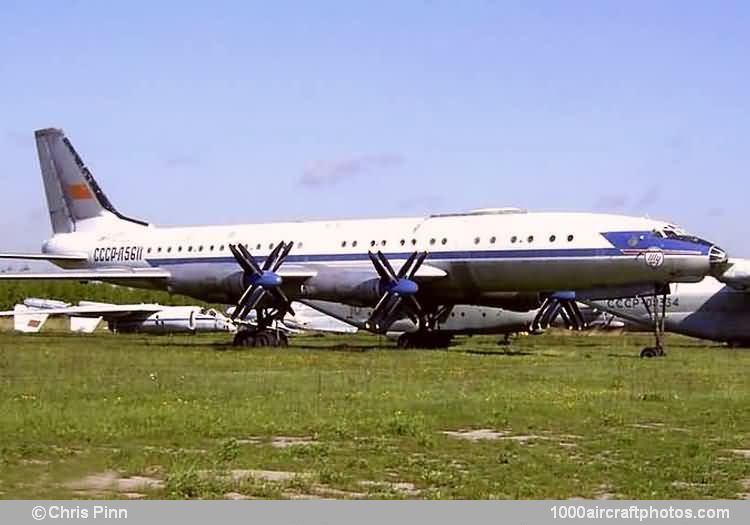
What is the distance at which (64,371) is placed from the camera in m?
22.8

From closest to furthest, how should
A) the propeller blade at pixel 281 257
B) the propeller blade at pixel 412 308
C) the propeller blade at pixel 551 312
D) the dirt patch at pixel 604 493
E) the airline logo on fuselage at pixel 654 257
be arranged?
the dirt patch at pixel 604 493 → the airline logo on fuselage at pixel 654 257 → the propeller blade at pixel 412 308 → the propeller blade at pixel 281 257 → the propeller blade at pixel 551 312

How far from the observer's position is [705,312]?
44719 mm

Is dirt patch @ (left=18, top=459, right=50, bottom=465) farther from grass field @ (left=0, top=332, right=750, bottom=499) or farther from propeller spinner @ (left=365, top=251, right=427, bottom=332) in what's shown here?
propeller spinner @ (left=365, top=251, right=427, bottom=332)

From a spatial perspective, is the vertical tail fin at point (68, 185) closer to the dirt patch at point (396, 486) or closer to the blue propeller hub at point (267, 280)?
the blue propeller hub at point (267, 280)

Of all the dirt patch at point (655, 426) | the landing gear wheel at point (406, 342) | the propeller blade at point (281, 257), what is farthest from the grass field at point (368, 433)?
the landing gear wheel at point (406, 342)

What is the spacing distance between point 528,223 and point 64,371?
16520 millimetres

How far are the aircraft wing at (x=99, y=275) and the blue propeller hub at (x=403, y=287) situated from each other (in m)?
8.75

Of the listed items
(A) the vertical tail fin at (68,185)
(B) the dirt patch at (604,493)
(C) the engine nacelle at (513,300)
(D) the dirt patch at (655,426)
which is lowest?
(B) the dirt patch at (604,493)

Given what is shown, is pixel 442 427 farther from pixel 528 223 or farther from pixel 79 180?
pixel 79 180

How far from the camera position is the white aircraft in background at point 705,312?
44.2 meters

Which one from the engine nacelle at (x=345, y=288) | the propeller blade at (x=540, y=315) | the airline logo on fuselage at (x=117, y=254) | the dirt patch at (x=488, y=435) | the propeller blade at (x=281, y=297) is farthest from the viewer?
the airline logo on fuselage at (x=117, y=254)

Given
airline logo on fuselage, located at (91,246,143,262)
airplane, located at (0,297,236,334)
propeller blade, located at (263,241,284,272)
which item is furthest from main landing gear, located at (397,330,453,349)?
airplane, located at (0,297,236,334)

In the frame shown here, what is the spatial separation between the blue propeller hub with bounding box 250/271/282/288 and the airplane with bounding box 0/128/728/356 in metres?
0.04

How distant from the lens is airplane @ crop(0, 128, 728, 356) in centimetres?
3331
